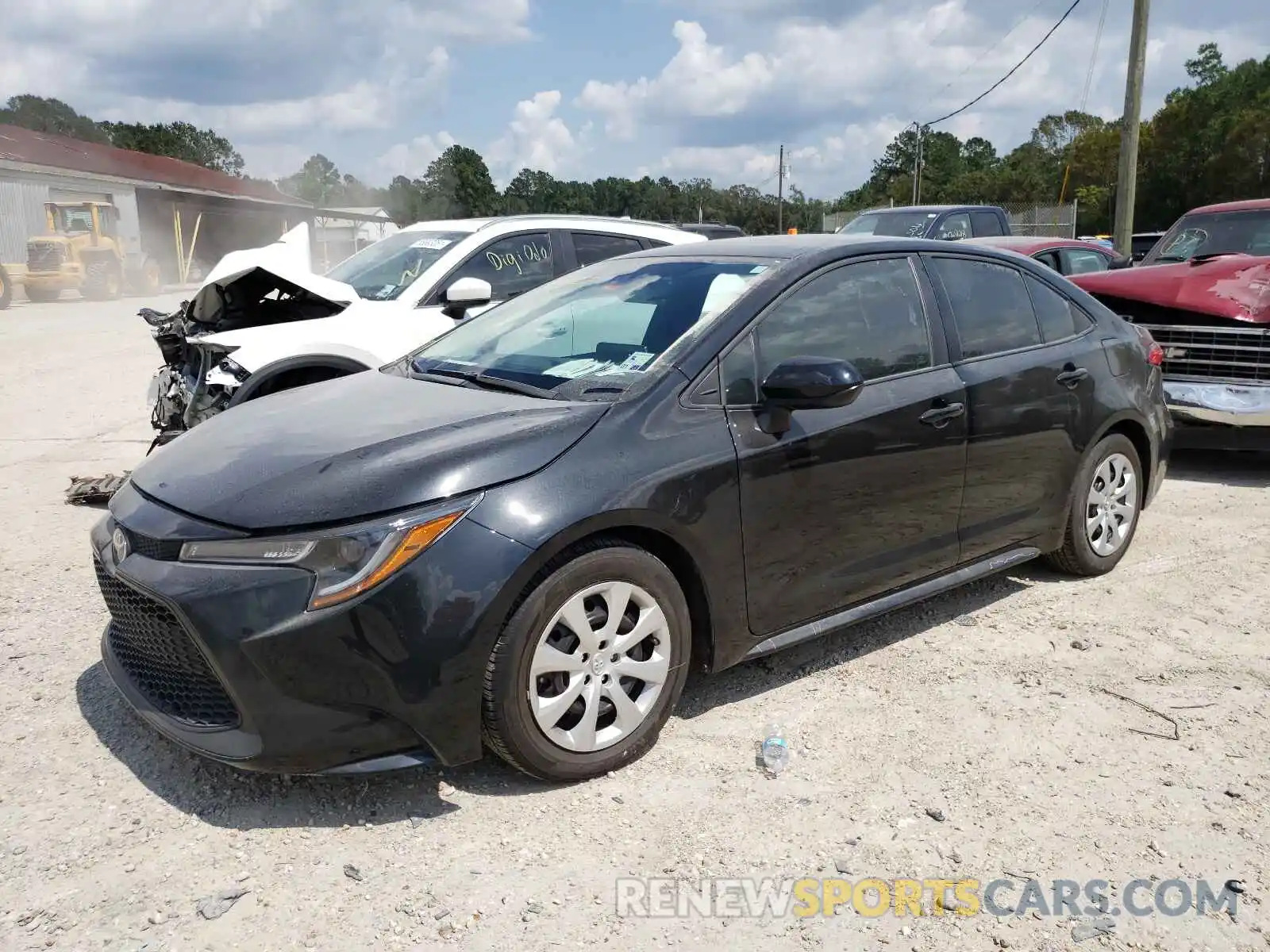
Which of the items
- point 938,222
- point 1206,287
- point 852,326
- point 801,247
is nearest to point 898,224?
point 938,222

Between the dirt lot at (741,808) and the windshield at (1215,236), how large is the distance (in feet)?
17.1

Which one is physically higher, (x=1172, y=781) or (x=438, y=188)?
(x=438, y=188)

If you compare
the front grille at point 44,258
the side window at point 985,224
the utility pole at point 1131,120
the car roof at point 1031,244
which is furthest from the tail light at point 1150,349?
the front grille at point 44,258

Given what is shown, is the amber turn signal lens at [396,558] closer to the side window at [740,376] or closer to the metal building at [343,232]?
the side window at [740,376]

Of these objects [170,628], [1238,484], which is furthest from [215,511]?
[1238,484]

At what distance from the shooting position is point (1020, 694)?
3.78m

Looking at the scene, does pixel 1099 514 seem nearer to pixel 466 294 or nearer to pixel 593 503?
pixel 593 503

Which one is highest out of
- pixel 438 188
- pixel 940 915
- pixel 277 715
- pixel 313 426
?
pixel 438 188

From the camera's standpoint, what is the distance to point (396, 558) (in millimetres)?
2781

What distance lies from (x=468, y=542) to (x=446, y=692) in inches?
16.5

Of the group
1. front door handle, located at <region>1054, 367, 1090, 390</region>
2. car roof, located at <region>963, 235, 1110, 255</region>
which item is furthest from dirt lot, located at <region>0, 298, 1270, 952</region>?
car roof, located at <region>963, 235, 1110, 255</region>

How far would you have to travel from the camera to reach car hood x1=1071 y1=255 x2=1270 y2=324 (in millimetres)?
6699

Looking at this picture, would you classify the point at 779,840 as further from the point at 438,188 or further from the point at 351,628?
the point at 438,188

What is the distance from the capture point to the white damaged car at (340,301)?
19.6ft
